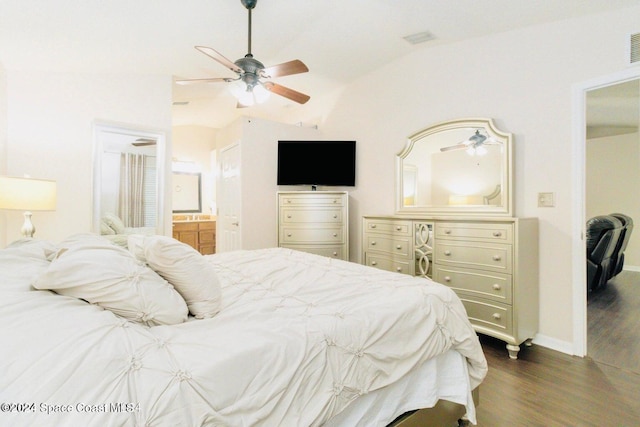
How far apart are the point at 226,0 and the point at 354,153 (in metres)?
2.43

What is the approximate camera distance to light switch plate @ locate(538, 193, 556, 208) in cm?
259

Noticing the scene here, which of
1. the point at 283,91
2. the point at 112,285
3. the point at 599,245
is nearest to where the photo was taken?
the point at 112,285

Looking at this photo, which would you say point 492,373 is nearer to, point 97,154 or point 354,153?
point 354,153

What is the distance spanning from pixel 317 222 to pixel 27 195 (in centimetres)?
282

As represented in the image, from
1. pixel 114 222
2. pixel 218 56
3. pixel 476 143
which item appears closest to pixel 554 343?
pixel 476 143

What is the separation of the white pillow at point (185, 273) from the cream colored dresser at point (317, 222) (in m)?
2.82

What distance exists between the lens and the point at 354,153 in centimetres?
432

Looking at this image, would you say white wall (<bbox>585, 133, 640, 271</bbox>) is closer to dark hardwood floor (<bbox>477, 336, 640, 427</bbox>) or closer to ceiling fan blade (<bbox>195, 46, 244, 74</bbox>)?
dark hardwood floor (<bbox>477, 336, 640, 427</bbox>)

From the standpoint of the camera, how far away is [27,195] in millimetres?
2377

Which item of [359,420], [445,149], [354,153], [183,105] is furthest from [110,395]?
[183,105]

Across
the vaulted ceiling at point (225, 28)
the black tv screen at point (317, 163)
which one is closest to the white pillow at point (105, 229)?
the vaulted ceiling at point (225, 28)

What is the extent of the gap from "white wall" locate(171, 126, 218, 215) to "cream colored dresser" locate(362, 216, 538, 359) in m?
4.46

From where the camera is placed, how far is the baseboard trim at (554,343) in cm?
248

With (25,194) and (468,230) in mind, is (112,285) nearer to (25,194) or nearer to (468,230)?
(25,194)
